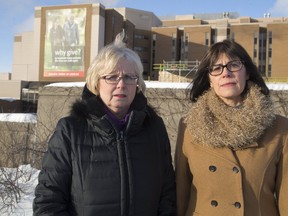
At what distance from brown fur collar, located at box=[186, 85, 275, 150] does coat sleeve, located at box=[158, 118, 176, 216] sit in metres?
0.19

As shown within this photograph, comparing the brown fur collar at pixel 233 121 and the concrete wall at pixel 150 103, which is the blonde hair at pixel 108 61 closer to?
the brown fur collar at pixel 233 121

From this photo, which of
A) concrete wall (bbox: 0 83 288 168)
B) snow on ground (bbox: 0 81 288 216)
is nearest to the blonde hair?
snow on ground (bbox: 0 81 288 216)

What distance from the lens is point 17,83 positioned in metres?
49.1

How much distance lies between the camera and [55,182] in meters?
1.89

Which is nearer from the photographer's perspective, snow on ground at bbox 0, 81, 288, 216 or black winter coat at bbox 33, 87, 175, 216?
black winter coat at bbox 33, 87, 175, 216

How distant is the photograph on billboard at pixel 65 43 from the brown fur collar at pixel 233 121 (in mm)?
47731

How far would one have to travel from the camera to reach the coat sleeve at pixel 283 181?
2.08m

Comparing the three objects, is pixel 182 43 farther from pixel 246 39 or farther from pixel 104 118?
pixel 104 118

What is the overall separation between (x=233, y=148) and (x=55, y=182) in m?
1.00

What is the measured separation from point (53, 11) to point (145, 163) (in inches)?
2058

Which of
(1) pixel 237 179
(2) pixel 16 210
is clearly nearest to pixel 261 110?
(1) pixel 237 179

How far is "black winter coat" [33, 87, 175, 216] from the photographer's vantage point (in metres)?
1.90

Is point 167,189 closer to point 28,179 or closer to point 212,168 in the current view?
point 212,168

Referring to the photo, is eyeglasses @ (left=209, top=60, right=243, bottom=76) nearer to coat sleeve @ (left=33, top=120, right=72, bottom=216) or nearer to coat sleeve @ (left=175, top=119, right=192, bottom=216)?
coat sleeve @ (left=175, top=119, right=192, bottom=216)
